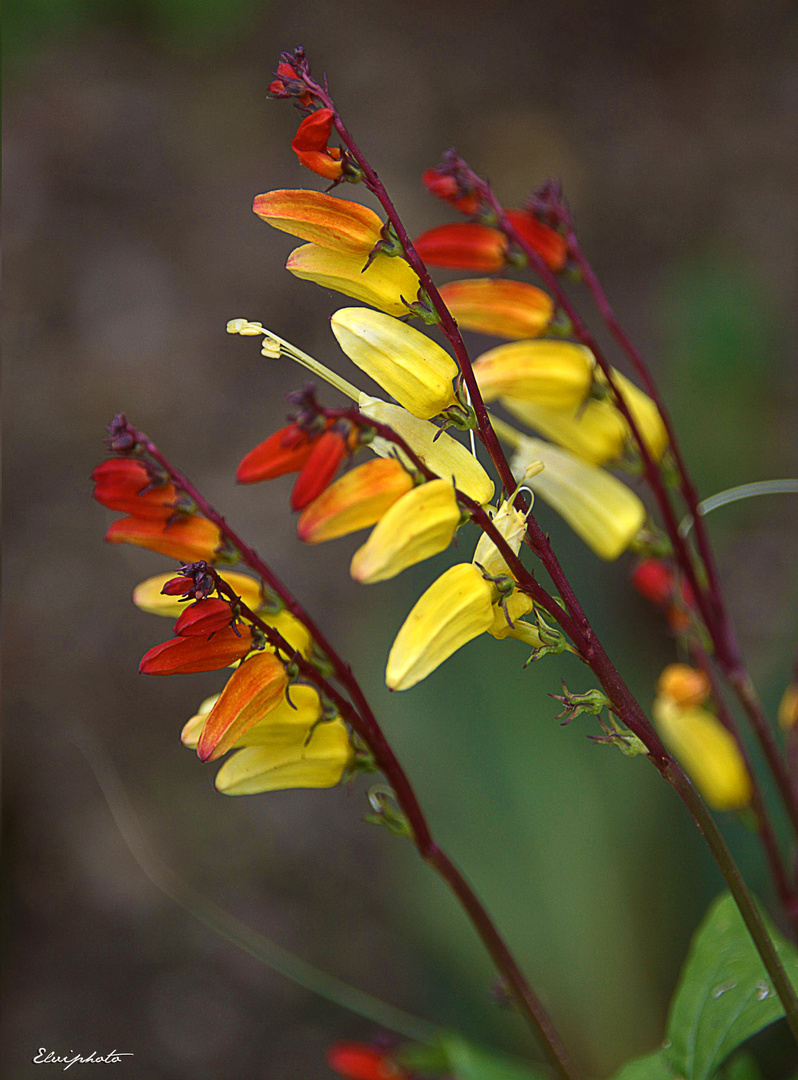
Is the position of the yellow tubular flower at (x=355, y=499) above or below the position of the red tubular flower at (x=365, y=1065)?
above

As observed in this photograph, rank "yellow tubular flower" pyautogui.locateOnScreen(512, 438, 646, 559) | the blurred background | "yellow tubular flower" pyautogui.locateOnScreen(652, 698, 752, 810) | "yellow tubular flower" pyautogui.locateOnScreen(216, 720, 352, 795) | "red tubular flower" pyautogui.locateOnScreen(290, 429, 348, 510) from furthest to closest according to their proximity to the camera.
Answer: the blurred background → "yellow tubular flower" pyautogui.locateOnScreen(652, 698, 752, 810) → "yellow tubular flower" pyautogui.locateOnScreen(512, 438, 646, 559) → "yellow tubular flower" pyautogui.locateOnScreen(216, 720, 352, 795) → "red tubular flower" pyautogui.locateOnScreen(290, 429, 348, 510)

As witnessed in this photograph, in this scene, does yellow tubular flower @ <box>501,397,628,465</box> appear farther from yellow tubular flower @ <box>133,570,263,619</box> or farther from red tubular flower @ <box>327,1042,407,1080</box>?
red tubular flower @ <box>327,1042,407,1080</box>

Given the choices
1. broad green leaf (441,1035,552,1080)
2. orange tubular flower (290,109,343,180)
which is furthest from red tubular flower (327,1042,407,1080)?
orange tubular flower (290,109,343,180)

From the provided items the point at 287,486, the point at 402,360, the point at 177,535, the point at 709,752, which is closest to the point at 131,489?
the point at 177,535

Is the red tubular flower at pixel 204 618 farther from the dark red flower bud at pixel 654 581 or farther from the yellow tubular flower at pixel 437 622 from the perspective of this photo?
the dark red flower bud at pixel 654 581

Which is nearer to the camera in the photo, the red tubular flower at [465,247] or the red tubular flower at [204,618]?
the red tubular flower at [204,618]

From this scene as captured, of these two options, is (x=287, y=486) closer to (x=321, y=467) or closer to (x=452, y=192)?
(x=452, y=192)

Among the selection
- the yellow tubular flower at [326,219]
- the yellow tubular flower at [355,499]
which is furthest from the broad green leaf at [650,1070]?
the yellow tubular flower at [326,219]

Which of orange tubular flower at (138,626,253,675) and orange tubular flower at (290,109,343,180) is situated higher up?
orange tubular flower at (290,109,343,180)
